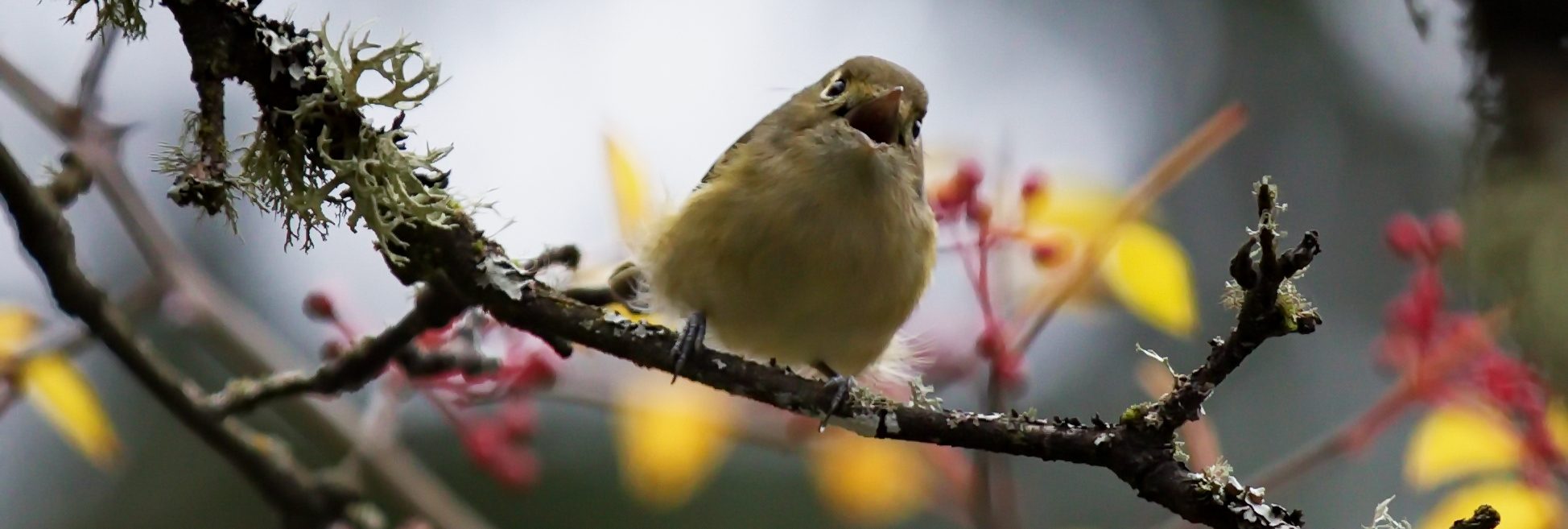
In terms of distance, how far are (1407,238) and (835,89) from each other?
1.16 metres

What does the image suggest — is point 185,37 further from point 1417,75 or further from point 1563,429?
point 1417,75

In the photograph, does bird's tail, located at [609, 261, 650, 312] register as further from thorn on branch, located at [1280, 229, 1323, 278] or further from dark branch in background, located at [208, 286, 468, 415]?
thorn on branch, located at [1280, 229, 1323, 278]

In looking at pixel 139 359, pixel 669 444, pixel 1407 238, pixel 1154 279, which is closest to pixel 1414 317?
pixel 1407 238

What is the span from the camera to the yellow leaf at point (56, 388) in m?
2.22

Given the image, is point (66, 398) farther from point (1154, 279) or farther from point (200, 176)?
point (1154, 279)

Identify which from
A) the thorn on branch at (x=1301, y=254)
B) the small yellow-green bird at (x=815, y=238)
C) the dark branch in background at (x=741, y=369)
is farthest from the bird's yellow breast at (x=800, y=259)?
the thorn on branch at (x=1301, y=254)

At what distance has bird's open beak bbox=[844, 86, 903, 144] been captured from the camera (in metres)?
2.72

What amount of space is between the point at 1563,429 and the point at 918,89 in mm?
1351

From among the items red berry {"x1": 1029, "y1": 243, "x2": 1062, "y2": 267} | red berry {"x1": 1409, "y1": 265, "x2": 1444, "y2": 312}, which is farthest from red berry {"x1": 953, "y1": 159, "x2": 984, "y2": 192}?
red berry {"x1": 1409, "y1": 265, "x2": 1444, "y2": 312}

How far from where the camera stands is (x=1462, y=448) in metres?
2.05

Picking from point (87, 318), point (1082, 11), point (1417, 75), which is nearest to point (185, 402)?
point (87, 318)

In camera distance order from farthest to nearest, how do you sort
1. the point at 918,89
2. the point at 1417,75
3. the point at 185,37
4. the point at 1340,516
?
the point at 1340,516 < the point at 1417,75 < the point at 918,89 < the point at 185,37

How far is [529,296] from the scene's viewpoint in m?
1.54

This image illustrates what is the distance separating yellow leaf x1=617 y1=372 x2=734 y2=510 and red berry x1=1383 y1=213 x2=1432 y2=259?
3.95ft
